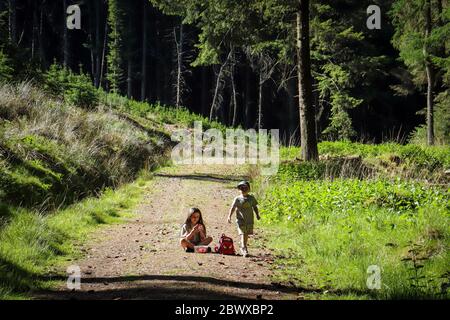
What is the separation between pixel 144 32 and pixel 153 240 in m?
41.1

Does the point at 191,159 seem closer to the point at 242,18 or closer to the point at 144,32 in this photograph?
the point at 242,18

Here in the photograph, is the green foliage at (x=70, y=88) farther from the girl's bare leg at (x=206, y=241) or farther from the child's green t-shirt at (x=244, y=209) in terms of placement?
the child's green t-shirt at (x=244, y=209)

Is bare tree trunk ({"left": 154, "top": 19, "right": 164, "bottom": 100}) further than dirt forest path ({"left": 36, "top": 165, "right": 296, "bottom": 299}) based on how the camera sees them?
Yes

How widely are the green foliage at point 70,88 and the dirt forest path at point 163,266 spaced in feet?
31.3

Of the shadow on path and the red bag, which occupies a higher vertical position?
the shadow on path

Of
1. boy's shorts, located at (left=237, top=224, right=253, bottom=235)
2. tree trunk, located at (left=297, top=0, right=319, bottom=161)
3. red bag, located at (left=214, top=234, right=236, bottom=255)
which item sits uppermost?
tree trunk, located at (left=297, top=0, right=319, bottom=161)

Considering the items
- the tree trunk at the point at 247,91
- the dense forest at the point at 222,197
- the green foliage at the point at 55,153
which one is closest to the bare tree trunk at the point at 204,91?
the tree trunk at the point at 247,91

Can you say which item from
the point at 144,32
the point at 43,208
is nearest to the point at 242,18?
the point at 43,208

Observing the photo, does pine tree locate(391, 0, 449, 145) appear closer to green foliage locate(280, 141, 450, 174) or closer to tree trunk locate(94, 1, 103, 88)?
green foliage locate(280, 141, 450, 174)

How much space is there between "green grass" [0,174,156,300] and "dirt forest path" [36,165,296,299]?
31 cm

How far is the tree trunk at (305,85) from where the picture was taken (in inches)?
610

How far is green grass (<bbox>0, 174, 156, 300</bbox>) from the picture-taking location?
6.17m

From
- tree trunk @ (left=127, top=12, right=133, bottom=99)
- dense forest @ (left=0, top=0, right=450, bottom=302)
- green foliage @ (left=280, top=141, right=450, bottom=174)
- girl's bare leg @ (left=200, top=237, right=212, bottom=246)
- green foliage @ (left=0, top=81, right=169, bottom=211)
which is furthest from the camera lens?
tree trunk @ (left=127, top=12, right=133, bottom=99)

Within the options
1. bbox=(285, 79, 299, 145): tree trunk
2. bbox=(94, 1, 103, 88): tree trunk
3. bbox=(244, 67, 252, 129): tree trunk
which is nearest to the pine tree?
bbox=(285, 79, 299, 145): tree trunk
